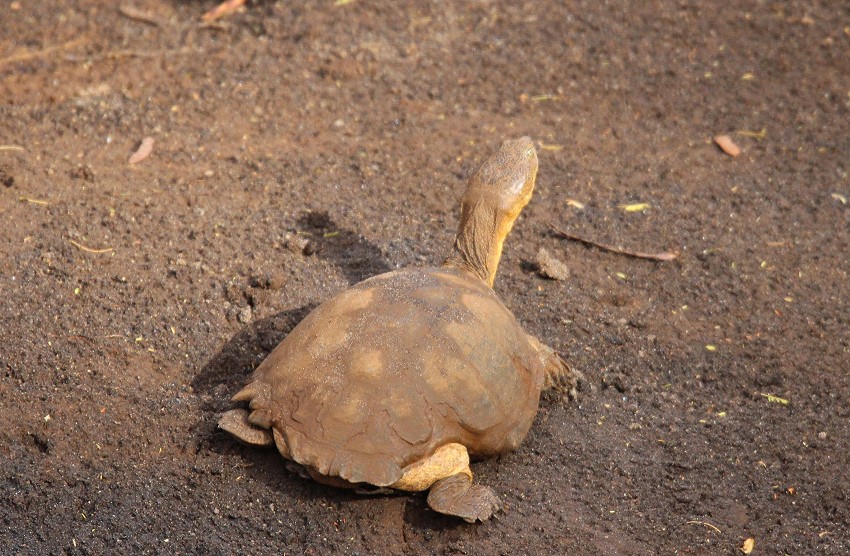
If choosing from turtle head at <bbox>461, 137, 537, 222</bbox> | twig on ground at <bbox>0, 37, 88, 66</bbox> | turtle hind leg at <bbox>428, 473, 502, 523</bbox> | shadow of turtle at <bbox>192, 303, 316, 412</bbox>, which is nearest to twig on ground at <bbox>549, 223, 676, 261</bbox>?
turtle head at <bbox>461, 137, 537, 222</bbox>

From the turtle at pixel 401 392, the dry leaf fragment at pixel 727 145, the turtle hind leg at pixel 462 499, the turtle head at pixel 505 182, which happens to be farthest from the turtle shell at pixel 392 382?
the dry leaf fragment at pixel 727 145

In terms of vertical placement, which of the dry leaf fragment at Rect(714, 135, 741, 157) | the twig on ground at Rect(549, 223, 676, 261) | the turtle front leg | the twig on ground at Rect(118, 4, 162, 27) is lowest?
the dry leaf fragment at Rect(714, 135, 741, 157)

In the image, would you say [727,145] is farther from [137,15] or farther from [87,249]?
[137,15]

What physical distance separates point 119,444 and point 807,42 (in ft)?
21.2

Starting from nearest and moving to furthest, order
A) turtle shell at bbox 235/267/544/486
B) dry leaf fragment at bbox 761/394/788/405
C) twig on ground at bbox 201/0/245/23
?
turtle shell at bbox 235/267/544/486, dry leaf fragment at bbox 761/394/788/405, twig on ground at bbox 201/0/245/23

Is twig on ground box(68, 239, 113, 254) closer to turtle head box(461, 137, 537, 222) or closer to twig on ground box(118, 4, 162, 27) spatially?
turtle head box(461, 137, 537, 222)

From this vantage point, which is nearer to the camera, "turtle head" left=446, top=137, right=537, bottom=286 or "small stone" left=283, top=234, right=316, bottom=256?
"turtle head" left=446, top=137, right=537, bottom=286

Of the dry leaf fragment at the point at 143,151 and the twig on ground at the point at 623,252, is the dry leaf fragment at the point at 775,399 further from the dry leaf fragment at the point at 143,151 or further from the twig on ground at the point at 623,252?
the dry leaf fragment at the point at 143,151

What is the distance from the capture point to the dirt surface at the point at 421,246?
154 inches

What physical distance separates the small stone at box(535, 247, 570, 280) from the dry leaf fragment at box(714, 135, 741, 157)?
1995mm

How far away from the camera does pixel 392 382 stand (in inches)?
145

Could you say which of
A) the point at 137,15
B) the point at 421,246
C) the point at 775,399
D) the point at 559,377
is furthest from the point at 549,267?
the point at 137,15

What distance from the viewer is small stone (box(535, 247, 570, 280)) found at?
17.4 feet

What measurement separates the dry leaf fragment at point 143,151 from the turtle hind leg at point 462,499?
3.35 meters
